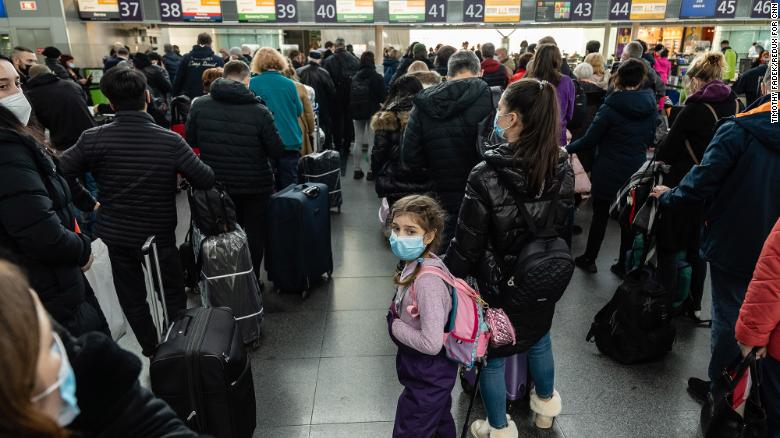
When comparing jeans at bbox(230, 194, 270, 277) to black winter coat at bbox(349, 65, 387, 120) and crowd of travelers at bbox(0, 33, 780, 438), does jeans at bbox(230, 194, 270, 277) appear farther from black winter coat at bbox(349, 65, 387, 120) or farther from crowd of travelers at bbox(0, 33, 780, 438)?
black winter coat at bbox(349, 65, 387, 120)

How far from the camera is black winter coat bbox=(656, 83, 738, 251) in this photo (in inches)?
121

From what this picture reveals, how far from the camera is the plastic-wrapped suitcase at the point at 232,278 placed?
3029 millimetres

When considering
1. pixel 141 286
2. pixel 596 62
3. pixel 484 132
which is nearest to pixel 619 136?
pixel 484 132

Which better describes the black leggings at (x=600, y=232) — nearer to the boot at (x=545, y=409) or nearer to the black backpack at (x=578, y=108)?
the black backpack at (x=578, y=108)

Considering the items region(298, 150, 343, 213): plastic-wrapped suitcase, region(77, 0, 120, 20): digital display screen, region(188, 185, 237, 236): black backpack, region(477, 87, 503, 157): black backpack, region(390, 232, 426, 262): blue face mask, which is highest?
region(77, 0, 120, 20): digital display screen

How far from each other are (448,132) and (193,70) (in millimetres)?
4906

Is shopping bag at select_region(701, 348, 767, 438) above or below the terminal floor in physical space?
above

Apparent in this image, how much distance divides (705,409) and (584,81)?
4056mm

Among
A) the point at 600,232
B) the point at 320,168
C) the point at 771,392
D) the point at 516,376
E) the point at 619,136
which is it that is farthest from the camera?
the point at 320,168

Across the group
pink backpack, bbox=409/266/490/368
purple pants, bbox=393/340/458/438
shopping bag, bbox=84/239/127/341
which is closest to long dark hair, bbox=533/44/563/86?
pink backpack, bbox=409/266/490/368

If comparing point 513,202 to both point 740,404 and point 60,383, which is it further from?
point 60,383

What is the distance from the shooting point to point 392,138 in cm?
425

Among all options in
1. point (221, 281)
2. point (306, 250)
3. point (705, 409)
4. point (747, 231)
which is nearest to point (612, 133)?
point (747, 231)

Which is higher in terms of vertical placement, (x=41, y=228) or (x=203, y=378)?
(x=41, y=228)
